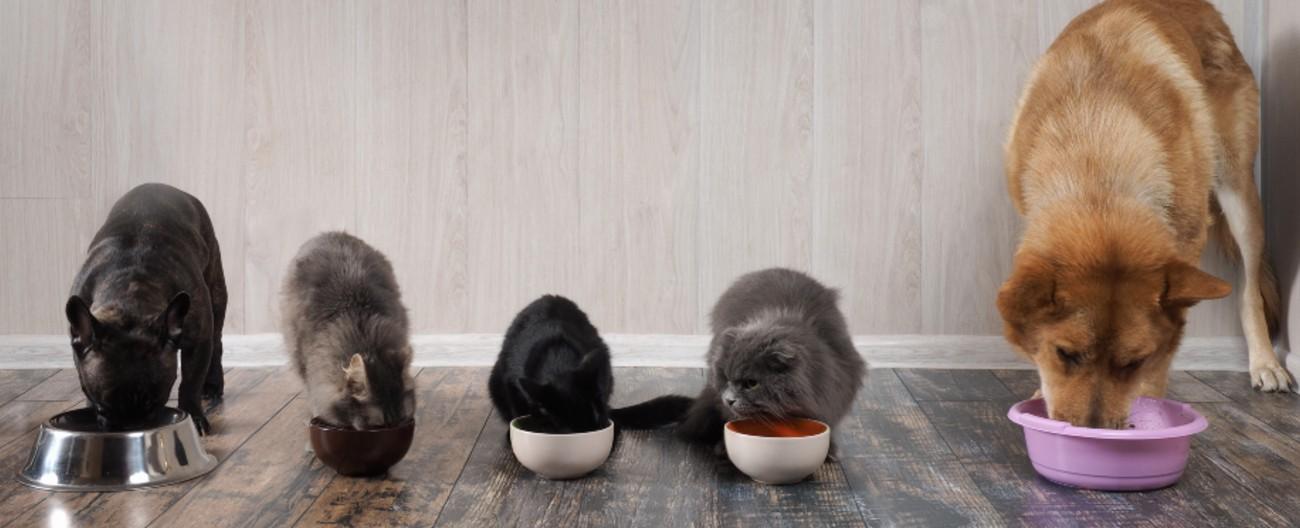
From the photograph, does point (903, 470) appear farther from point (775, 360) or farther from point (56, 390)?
point (56, 390)

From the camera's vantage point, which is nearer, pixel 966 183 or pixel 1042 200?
pixel 1042 200

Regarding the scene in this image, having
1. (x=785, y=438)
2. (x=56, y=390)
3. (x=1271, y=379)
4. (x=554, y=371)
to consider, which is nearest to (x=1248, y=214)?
(x=1271, y=379)

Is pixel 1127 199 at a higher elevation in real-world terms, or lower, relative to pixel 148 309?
higher

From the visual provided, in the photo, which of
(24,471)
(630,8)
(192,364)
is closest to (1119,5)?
(630,8)

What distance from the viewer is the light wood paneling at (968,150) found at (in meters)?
4.39

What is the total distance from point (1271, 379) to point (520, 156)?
2.77 m

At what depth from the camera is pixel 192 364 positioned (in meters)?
3.34

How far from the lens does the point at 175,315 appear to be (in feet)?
9.86

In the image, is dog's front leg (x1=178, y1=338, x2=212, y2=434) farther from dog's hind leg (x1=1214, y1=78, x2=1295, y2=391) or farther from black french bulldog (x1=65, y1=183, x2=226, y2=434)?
dog's hind leg (x1=1214, y1=78, x2=1295, y2=391)

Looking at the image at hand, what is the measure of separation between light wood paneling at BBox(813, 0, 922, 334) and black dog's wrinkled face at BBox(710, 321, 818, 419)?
163 centimetres

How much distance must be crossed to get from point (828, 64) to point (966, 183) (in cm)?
69

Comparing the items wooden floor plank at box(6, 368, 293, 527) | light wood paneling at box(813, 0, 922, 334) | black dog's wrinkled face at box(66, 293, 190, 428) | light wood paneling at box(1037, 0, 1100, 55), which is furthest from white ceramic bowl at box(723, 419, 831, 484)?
light wood paneling at box(1037, 0, 1100, 55)

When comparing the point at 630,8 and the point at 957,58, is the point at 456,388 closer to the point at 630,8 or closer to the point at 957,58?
the point at 630,8

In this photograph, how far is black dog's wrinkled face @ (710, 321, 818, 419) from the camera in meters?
2.88
